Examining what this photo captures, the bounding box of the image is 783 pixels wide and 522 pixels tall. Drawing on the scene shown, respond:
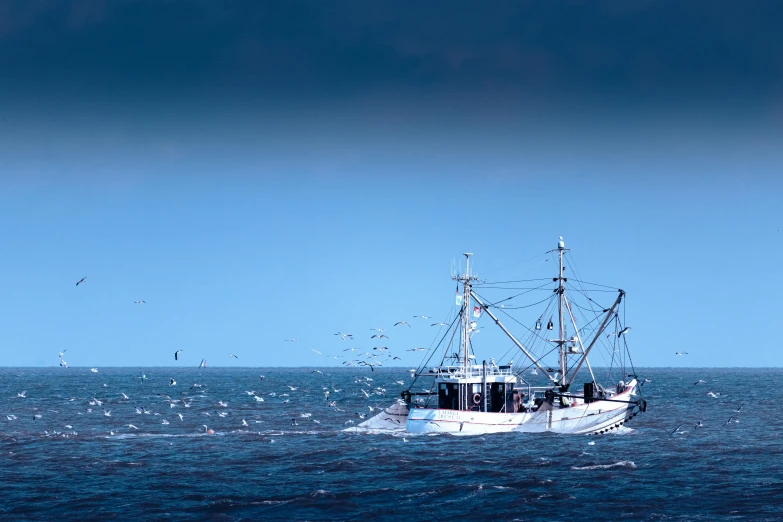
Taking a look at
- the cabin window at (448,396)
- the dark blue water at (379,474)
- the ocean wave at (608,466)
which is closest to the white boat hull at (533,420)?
the dark blue water at (379,474)

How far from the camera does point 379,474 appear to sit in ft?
154

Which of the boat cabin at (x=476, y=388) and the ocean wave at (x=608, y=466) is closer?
the ocean wave at (x=608, y=466)

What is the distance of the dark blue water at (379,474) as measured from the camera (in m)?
38.2

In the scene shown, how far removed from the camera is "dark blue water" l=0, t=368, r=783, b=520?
38.2 m

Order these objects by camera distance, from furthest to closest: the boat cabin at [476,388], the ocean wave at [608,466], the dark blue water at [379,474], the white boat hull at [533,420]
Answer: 1. the boat cabin at [476,388]
2. the white boat hull at [533,420]
3. the ocean wave at [608,466]
4. the dark blue water at [379,474]

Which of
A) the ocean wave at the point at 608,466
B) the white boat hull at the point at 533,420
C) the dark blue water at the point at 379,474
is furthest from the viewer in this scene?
the white boat hull at the point at 533,420

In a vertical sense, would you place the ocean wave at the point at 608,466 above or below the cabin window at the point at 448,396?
below

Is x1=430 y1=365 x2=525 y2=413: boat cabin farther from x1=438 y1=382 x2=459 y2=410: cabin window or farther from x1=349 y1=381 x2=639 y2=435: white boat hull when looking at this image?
x1=349 y1=381 x2=639 y2=435: white boat hull

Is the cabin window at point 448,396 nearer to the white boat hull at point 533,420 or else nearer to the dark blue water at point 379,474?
the white boat hull at point 533,420

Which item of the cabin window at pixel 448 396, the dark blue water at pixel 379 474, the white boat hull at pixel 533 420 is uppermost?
the cabin window at pixel 448 396

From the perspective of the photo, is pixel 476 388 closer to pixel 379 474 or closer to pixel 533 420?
pixel 533 420

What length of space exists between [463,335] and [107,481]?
29.6 metres

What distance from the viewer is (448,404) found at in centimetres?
6600

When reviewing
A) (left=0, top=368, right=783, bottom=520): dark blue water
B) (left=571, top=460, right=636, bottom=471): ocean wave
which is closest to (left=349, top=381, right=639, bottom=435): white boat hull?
(left=0, top=368, right=783, bottom=520): dark blue water
